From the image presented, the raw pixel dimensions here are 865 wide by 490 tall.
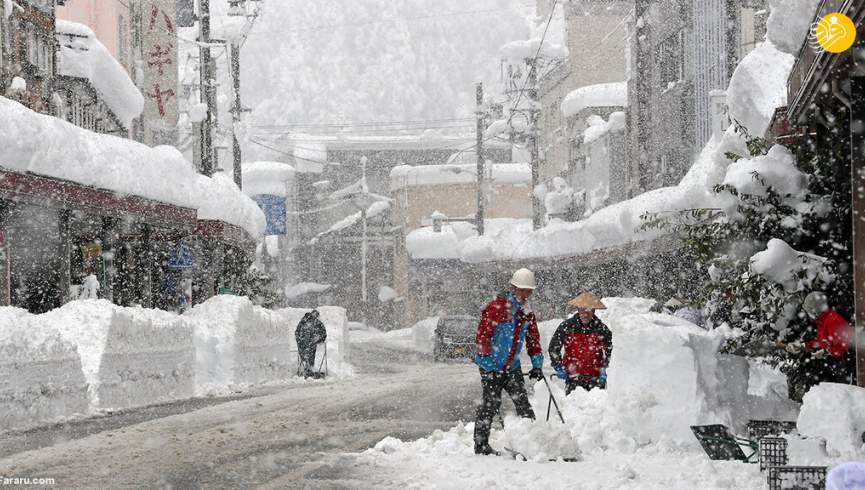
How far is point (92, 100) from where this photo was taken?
1172 inches

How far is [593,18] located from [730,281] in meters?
44.4

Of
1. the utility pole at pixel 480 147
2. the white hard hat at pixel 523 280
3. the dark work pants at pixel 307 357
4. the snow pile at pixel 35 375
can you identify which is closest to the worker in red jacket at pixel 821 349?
the white hard hat at pixel 523 280

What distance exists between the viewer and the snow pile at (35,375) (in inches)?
568

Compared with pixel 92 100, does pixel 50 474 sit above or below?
below

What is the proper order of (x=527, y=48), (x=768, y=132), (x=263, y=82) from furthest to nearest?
(x=263, y=82) < (x=527, y=48) < (x=768, y=132)

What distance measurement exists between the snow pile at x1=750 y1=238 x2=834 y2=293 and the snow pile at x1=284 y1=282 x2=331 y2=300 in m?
54.0

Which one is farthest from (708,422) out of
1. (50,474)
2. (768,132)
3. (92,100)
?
(92,100)

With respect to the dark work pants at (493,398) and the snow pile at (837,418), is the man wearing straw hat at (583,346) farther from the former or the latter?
the snow pile at (837,418)

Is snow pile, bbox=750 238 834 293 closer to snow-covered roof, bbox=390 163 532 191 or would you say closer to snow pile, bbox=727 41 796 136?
snow pile, bbox=727 41 796 136

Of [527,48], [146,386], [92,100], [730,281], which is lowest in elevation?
[146,386]

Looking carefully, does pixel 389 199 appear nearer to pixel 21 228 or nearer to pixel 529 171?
pixel 529 171

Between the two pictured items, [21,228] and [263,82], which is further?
[263,82]

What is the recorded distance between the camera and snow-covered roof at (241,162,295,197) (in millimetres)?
63625

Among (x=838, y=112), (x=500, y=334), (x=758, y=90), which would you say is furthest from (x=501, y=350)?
(x=758, y=90)
